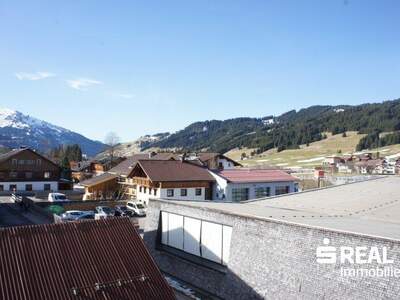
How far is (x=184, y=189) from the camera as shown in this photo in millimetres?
47844

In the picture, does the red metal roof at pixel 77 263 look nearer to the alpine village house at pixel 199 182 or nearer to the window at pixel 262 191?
the alpine village house at pixel 199 182

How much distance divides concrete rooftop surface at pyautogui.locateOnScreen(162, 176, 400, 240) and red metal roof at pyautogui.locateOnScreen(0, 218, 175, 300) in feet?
15.6

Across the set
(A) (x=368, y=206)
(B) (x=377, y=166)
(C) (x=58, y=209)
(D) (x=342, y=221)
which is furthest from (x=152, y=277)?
(B) (x=377, y=166)

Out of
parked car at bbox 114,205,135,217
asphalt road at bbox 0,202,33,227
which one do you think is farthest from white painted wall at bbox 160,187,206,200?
asphalt road at bbox 0,202,33,227

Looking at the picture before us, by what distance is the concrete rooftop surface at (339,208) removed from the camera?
15.1 meters

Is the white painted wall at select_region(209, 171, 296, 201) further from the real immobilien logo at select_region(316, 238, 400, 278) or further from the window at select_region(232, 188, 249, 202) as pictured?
the real immobilien logo at select_region(316, 238, 400, 278)

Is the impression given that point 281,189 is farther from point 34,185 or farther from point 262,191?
point 34,185

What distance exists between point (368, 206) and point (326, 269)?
28.4 feet

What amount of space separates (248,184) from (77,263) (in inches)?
1474

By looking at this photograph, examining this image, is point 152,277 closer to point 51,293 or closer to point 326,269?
point 51,293

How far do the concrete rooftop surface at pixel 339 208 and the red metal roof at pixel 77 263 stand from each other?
187 inches

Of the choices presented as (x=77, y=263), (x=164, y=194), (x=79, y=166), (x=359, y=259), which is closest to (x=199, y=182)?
(x=164, y=194)

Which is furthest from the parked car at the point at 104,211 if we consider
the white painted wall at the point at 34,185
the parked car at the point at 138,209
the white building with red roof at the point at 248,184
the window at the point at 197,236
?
the white painted wall at the point at 34,185

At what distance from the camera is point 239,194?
160ft
